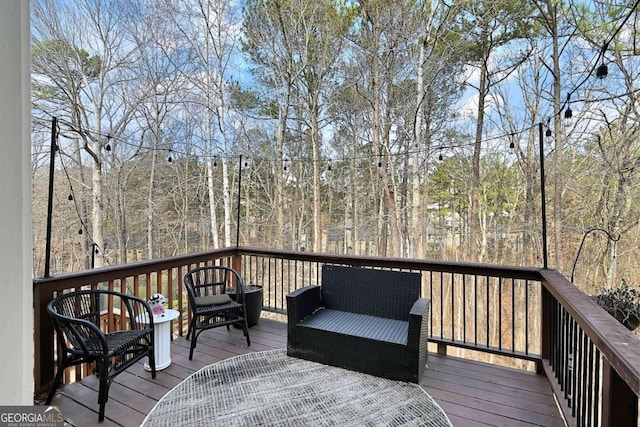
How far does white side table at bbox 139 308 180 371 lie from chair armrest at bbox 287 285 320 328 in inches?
40.5

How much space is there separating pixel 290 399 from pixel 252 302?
1548mm

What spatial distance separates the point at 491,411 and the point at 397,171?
6.52 m

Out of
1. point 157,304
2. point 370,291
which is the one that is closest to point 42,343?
point 157,304

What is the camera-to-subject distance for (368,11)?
736 centimetres

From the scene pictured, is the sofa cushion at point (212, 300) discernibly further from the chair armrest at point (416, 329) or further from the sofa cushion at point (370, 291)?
the chair armrest at point (416, 329)

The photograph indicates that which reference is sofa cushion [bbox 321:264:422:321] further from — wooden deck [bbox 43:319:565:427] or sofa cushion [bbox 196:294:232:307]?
sofa cushion [bbox 196:294:232:307]

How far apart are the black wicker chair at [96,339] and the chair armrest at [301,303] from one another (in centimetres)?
114

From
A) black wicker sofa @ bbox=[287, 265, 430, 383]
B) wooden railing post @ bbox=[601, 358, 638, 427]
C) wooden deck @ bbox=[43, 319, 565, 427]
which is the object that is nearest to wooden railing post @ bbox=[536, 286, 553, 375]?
wooden deck @ bbox=[43, 319, 565, 427]

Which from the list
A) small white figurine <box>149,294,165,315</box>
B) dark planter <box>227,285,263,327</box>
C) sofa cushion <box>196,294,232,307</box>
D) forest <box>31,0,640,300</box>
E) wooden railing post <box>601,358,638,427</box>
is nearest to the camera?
wooden railing post <box>601,358,638,427</box>

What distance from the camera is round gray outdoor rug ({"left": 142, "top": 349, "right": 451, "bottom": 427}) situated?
7.02ft

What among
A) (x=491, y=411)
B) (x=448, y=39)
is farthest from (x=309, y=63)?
(x=491, y=411)

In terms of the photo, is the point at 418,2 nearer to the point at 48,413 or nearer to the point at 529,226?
the point at 529,226

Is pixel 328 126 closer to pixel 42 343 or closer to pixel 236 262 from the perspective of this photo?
pixel 236 262

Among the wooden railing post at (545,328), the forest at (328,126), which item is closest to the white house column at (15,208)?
the wooden railing post at (545,328)
